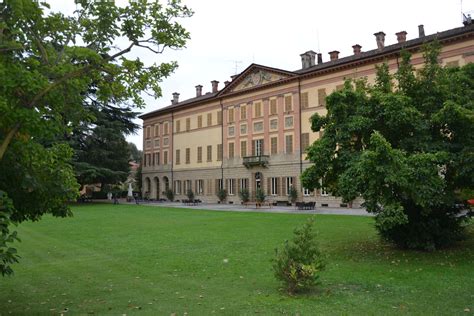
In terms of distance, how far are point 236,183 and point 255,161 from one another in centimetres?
416

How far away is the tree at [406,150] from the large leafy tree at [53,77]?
593cm

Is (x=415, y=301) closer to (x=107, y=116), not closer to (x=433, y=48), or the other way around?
(x=433, y=48)

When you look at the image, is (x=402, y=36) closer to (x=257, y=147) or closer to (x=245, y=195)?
(x=257, y=147)

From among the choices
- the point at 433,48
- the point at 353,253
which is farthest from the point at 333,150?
the point at 433,48

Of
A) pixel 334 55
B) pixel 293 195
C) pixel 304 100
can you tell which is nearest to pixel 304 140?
pixel 304 100

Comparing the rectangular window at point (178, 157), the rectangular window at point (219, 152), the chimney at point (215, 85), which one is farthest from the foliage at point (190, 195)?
the chimney at point (215, 85)

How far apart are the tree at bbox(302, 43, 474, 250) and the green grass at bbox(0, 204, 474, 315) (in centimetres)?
99

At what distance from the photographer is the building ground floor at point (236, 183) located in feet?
132

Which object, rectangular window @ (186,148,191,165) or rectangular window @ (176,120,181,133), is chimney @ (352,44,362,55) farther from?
rectangular window @ (176,120,181,133)

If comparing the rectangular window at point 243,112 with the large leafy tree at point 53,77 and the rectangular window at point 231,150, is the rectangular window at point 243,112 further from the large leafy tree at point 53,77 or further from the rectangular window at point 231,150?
the large leafy tree at point 53,77

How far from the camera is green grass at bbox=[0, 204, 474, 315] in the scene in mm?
6695

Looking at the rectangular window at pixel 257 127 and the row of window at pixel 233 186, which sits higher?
the rectangular window at pixel 257 127

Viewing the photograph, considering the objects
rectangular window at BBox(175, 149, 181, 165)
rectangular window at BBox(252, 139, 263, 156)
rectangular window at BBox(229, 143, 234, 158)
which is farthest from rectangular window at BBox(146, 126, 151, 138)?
rectangular window at BBox(252, 139, 263, 156)

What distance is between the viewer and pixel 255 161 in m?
44.2
